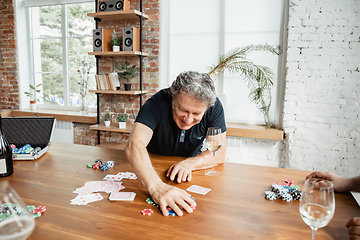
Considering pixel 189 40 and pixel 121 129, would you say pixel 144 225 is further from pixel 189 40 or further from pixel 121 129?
pixel 189 40

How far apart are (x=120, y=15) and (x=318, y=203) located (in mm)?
3508

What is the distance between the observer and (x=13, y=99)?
4.62 m

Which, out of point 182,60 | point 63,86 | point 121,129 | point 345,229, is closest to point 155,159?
point 345,229

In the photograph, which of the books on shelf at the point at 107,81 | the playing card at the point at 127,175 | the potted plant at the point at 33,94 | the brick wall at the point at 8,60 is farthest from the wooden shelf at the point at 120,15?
the playing card at the point at 127,175

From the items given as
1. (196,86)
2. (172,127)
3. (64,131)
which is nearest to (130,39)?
(64,131)

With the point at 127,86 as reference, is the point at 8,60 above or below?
above

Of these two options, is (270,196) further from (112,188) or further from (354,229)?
(112,188)

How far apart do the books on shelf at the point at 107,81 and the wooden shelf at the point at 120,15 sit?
2.64 feet

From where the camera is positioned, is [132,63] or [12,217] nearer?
[12,217]

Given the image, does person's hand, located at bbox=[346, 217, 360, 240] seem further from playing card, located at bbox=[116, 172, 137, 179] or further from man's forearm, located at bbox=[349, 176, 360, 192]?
playing card, located at bbox=[116, 172, 137, 179]

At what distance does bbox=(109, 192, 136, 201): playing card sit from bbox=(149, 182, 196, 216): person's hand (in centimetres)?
9

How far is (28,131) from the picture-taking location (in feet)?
5.37

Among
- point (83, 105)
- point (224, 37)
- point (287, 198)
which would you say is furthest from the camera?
point (83, 105)

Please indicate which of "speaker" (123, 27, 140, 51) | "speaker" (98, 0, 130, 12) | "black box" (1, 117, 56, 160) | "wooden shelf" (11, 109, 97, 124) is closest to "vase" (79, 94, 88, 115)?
"wooden shelf" (11, 109, 97, 124)
